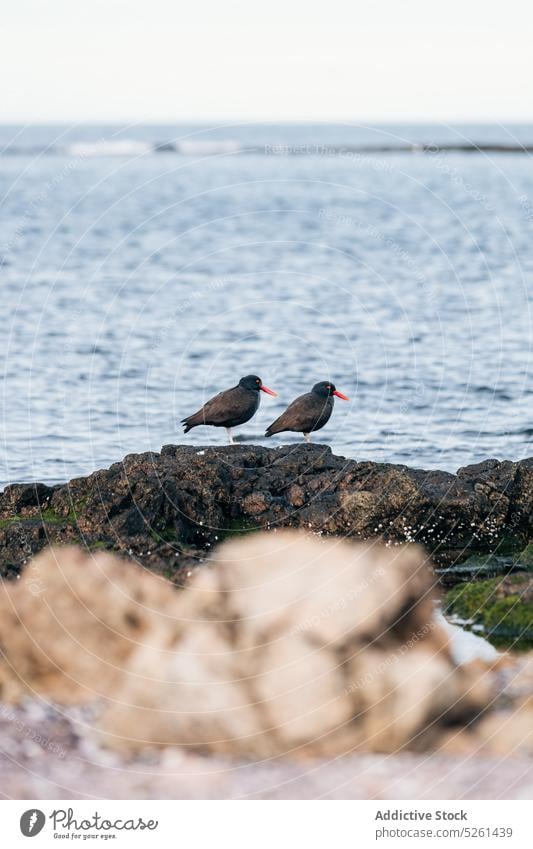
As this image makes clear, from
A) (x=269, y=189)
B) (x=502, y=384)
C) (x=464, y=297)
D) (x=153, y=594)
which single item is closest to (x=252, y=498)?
(x=153, y=594)

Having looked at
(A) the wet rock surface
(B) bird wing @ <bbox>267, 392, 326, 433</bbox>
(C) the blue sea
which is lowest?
(A) the wet rock surface

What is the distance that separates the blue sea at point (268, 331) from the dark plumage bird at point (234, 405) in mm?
2101

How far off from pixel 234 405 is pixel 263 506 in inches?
130

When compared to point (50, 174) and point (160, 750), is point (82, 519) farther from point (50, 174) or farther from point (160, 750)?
point (50, 174)

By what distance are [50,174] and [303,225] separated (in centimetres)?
4821

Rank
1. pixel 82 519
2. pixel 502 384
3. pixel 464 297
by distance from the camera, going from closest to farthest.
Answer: pixel 82 519 → pixel 502 384 → pixel 464 297

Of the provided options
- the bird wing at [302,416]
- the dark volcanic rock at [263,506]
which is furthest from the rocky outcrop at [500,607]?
the bird wing at [302,416]

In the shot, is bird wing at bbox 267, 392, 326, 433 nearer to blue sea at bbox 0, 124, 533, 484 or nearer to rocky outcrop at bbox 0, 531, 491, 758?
blue sea at bbox 0, 124, 533, 484

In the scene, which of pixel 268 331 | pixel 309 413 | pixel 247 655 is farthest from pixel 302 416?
pixel 268 331

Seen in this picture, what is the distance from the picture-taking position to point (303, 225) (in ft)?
201

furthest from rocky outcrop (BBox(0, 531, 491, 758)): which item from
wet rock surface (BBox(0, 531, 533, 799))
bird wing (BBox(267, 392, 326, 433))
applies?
bird wing (BBox(267, 392, 326, 433))

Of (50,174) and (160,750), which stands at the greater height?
(50,174)

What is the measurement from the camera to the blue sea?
18.4 meters

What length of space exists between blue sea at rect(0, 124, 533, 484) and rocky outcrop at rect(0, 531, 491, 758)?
4911 mm
